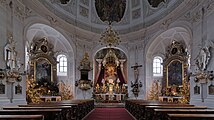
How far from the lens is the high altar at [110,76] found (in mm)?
23516

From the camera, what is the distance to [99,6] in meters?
23.9

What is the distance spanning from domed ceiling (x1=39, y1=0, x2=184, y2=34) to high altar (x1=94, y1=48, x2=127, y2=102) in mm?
2578

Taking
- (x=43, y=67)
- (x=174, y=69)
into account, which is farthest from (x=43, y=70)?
(x=174, y=69)

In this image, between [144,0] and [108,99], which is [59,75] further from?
[144,0]

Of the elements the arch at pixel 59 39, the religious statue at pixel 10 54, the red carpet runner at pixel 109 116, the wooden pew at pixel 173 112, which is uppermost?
the arch at pixel 59 39

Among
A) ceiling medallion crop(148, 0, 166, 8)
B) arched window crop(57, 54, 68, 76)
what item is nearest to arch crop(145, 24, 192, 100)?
ceiling medallion crop(148, 0, 166, 8)

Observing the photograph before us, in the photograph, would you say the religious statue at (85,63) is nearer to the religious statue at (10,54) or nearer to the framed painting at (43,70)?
the framed painting at (43,70)

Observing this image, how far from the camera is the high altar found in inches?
926

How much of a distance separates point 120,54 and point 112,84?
301cm

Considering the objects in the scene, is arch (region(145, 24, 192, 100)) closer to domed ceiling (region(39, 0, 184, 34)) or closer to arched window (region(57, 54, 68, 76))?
domed ceiling (region(39, 0, 184, 34))

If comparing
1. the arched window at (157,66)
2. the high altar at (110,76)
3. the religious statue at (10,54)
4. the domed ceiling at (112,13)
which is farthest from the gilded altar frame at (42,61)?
the religious statue at (10,54)

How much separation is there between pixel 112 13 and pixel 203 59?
504 inches

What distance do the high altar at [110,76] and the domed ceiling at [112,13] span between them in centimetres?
258

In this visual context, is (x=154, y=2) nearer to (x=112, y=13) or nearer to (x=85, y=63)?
(x=112, y=13)
